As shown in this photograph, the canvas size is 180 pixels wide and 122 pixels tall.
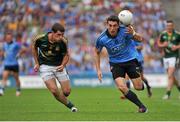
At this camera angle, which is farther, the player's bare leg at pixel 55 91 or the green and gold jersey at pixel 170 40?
the green and gold jersey at pixel 170 40

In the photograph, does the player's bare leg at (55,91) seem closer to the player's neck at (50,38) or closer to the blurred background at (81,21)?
the player's neck at (50,38)

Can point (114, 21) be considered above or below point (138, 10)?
above

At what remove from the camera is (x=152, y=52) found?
3488cm

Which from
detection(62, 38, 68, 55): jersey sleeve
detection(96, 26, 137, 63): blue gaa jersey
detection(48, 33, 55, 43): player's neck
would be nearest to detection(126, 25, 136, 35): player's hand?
detection(96, 26, 137, 63): blue gaa jersey

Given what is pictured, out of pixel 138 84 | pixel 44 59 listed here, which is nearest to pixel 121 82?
pixel 138 84

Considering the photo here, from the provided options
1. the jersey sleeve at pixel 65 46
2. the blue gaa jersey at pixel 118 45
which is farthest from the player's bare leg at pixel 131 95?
the jersey sleeve at pixel 65 46

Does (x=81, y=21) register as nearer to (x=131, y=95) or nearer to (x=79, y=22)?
(x=79, y=22)

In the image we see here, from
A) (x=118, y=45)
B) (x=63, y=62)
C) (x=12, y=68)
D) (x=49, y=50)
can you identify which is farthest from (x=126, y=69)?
(x=12, y=68)

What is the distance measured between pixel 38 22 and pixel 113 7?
453cm

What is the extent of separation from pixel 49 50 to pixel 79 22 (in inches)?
809

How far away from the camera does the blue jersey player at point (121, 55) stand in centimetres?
1532

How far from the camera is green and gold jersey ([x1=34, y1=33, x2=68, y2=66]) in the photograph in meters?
15.8

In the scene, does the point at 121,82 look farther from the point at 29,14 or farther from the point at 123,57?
the point at 29,14

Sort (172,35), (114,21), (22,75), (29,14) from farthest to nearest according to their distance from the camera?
(29,14) < (22,75) < (172,35) < (114,21)
